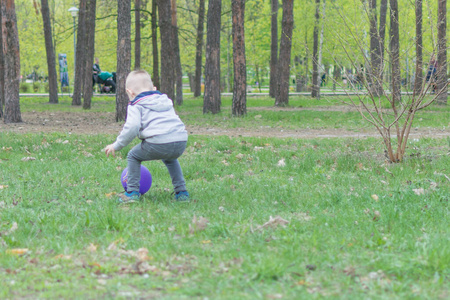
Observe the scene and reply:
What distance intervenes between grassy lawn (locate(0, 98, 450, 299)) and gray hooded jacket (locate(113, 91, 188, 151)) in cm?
70

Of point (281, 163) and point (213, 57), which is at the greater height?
point (213, 57)

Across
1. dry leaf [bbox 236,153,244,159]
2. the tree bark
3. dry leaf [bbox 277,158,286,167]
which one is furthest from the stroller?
dry leaf [bbox 277,158,286,167]

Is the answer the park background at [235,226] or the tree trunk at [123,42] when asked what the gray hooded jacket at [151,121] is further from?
the tree trunk at [123,42]

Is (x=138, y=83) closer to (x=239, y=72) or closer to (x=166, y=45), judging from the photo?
(x=239, y=72)

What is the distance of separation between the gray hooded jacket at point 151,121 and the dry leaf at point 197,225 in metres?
1.10

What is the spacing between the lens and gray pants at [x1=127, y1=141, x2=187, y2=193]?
541cm

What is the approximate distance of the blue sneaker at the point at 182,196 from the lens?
5.66 meters

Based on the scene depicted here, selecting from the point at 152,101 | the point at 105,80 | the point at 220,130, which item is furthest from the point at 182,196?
the point at 105,80

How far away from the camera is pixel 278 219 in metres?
4.68

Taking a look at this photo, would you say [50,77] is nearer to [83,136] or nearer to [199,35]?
[199,35]

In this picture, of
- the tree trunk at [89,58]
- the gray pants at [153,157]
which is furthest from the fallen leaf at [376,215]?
the tree trunk at [89,58]

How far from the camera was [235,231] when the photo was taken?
4477mm

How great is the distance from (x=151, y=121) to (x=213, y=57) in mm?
11591

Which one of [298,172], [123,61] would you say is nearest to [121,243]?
[298,172]
